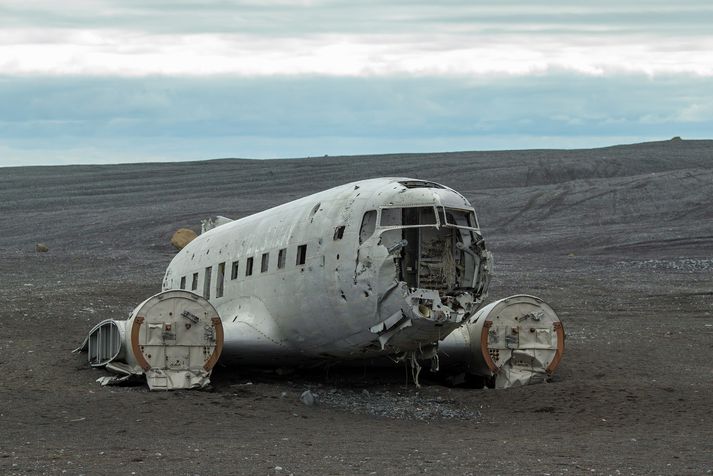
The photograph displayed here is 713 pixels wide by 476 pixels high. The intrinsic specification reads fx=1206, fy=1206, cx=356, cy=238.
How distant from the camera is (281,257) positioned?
22797mm

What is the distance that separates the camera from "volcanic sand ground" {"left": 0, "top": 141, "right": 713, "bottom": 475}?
15688 mm

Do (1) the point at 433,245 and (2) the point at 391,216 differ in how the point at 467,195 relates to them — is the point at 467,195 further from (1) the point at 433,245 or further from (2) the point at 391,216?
(2) the point at 391,216

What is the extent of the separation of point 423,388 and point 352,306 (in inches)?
123

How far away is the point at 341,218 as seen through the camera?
2097 centimetres

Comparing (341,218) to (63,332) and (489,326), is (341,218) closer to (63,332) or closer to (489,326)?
(489,326)

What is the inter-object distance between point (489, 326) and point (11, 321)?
1339 centimetres

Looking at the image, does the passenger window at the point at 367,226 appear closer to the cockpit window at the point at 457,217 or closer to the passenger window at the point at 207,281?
the cockpit window at the point at 457,217

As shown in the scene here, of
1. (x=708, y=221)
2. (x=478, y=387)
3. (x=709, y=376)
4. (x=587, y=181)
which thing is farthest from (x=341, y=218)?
(x=587, y=181)

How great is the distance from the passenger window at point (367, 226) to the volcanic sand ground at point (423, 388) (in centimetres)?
294

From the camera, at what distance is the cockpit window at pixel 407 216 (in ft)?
66.4

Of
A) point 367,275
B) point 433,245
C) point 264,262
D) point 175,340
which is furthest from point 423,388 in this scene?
point 175,340

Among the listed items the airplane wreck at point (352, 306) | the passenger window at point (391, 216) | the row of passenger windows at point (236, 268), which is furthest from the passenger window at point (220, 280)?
the passenger window at point (391, 216)

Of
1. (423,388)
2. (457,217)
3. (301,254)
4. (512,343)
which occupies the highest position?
(457,217)

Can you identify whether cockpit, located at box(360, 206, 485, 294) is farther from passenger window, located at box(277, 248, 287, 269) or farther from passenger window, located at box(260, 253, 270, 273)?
passenger window, located at box(260, 253, 270, 273)
